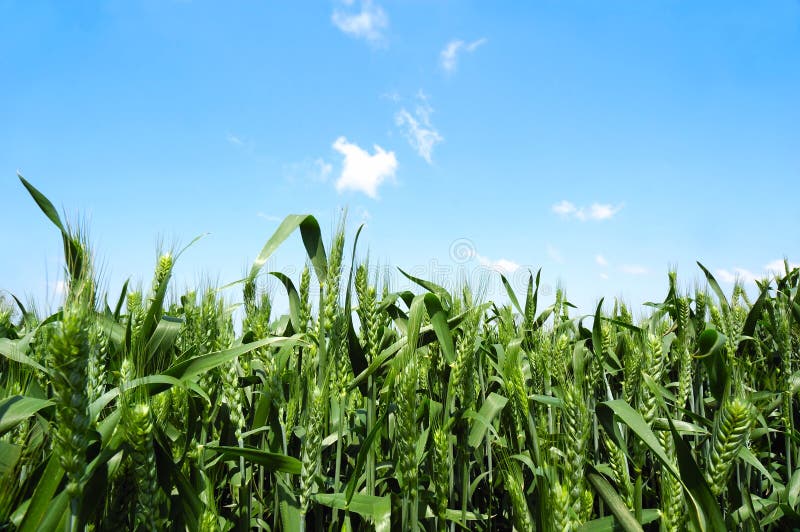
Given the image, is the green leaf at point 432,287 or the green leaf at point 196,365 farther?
the green leaf at point 432,287

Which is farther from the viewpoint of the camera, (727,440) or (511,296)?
(511,296)

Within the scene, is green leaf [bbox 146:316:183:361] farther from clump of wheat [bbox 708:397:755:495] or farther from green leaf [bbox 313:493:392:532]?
clump of wheat [bbox 708:397:755:495]

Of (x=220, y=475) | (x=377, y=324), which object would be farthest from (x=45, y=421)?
(x=377, y=324)

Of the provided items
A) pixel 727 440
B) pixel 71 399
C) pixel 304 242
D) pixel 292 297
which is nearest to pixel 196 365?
pixel 71 399

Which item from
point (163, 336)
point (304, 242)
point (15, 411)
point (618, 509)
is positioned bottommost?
point (618, 509)

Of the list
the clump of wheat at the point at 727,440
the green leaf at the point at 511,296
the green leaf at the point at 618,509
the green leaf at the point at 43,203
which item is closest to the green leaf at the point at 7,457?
the green leaf at the point at 43,203

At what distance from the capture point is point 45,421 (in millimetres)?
1511

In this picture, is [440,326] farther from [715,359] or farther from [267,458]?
[715,359]

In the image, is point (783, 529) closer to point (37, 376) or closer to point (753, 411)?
point (753, 411)

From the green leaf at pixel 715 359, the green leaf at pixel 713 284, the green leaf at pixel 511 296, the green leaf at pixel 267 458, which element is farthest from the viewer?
the green leaf at pixel 713 284

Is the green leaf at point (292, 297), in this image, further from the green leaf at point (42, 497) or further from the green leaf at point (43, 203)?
the green leaf at point (42, 497)

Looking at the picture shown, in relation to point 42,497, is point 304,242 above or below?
above

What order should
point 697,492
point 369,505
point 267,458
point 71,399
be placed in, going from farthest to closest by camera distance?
point 369,505
point 267,458
point 697,492
point 71,399

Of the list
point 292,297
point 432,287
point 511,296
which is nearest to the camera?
point 292,297
